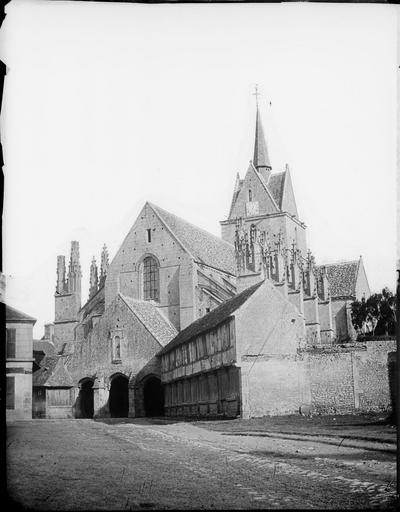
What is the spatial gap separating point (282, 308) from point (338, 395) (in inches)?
241

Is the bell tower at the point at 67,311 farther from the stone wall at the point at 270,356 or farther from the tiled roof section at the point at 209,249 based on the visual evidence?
the tiled roof section at the point at 209,249

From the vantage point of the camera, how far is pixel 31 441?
16078mm

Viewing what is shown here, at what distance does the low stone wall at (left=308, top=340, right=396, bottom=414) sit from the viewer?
24844mm

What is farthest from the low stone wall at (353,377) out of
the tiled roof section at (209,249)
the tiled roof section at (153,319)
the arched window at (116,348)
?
the arched window at (116,348)

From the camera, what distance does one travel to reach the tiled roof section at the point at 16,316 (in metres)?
14.2

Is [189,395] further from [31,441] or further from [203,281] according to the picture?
[31,441]

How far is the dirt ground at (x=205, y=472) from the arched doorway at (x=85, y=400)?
897 inches

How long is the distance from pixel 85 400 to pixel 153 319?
22.2ft

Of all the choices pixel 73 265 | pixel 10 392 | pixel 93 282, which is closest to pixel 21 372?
pixel 10 392

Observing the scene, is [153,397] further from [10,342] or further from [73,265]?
[10,342]

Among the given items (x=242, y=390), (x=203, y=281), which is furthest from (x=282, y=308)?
(x=203, y=281)

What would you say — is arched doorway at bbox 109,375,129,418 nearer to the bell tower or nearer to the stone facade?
the bell tower

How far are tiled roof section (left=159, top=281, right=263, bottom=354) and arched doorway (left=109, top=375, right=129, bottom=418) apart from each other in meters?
4.32

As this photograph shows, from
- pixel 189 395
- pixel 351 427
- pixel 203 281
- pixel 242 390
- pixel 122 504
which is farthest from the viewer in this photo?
pixel 203 281
